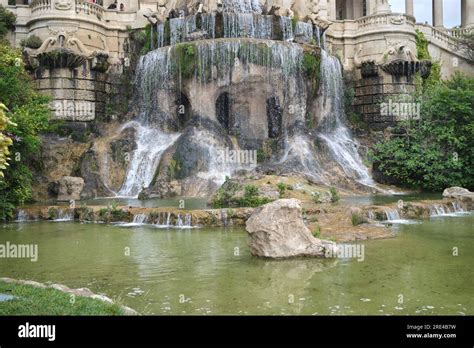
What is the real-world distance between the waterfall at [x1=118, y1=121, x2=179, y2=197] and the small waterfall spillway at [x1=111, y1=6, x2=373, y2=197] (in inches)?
1.8

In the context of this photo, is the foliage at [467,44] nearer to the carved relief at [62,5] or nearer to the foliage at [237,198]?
the carved relief at [62,5]

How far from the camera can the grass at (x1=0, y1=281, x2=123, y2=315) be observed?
20.8ft

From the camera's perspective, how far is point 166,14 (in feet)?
108

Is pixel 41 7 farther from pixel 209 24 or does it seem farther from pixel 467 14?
pixel 467 14

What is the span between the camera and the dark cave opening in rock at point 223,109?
92.2ft

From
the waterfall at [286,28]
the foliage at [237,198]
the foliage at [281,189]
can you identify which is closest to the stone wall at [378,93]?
the waterfall at [286,28]

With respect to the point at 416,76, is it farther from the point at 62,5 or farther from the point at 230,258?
the point at 230,258

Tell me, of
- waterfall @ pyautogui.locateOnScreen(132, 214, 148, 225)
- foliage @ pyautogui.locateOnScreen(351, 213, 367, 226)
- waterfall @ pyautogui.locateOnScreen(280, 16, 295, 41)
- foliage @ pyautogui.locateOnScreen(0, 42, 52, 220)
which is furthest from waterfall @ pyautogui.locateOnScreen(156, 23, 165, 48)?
foliage @ pyautogui.locateOnScreen(351, 213, 367, 226)

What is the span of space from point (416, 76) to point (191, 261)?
2582 cm

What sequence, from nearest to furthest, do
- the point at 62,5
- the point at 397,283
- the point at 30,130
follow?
the point at 397,283, the point at 30,130, the point at 62,5

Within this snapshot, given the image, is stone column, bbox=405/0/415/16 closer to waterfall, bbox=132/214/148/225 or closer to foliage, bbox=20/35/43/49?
foliage, bbox=20/35/43/49

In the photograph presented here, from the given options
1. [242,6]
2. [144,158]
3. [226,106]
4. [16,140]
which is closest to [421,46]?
[242,6]

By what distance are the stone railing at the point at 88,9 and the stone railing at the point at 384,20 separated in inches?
614
